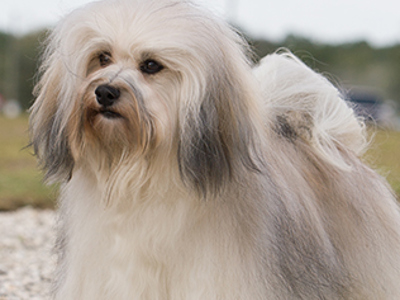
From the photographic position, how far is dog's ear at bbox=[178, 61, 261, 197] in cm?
225

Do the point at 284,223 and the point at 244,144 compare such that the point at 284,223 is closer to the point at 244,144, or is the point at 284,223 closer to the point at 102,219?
the point at 244,144

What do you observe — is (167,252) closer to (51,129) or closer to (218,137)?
(218,137)

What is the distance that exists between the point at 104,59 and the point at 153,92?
27cm

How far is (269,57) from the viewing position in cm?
339

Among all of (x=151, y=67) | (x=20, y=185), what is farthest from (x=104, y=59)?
(x=20, y=185)

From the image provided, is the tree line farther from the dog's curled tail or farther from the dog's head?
the dog's head

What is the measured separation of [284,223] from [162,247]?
536 mm

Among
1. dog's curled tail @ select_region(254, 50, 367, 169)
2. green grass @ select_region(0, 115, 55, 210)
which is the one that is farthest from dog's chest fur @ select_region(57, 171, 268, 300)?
green grass @ select_region(0, 115, 55, 210)

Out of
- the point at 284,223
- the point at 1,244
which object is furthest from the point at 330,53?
the point at 284,223

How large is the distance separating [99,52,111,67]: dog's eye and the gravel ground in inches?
47.6

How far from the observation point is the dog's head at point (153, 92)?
2.19 m

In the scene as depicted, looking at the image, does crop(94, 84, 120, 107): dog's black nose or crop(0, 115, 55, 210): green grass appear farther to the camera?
crop(0, 115, 55, 210): green grass

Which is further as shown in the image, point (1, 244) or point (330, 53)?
point (330, 53)

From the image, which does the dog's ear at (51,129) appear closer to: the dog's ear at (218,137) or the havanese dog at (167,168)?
the havanese dog at (167,168)
